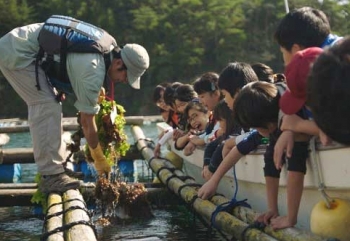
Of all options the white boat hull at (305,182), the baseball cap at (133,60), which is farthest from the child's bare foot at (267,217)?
the baseball cap at (133,60)

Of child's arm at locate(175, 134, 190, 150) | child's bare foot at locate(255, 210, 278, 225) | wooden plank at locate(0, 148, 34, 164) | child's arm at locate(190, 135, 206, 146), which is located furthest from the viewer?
wooden plank at locate(0, 148, 34, 164)

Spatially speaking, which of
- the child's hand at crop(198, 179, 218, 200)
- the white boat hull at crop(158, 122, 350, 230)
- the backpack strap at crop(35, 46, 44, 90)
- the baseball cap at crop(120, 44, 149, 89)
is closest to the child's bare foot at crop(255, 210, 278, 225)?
the white boat hull at crop(158, 122, 350, 230)

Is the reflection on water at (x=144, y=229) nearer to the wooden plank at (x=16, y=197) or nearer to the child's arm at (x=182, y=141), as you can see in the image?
the wooden plank at (x=16, y=197)

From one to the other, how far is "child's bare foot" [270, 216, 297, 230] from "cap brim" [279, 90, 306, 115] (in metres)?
0.52

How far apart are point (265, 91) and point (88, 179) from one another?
194 inches

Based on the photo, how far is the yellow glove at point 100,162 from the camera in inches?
192

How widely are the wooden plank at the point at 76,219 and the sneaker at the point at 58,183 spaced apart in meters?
0.08

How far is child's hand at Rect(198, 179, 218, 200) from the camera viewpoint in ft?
13.7

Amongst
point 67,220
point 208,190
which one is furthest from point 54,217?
point 208,190

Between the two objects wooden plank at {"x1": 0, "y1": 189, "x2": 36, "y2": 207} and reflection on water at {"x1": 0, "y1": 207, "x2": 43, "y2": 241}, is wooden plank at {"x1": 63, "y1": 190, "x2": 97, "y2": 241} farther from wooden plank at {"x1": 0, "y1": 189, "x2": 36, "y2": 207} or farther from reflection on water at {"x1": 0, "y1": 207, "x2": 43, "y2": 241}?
wooden plank at {"x1": 0, "y1": 189, "x2": 36, "y2": 207}

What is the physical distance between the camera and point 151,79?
48594 millimetres

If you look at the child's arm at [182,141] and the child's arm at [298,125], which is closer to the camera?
the child's arm at [298,125]

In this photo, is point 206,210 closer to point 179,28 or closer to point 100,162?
point 100,162

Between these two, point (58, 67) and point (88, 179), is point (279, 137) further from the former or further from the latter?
point (88, 179)
